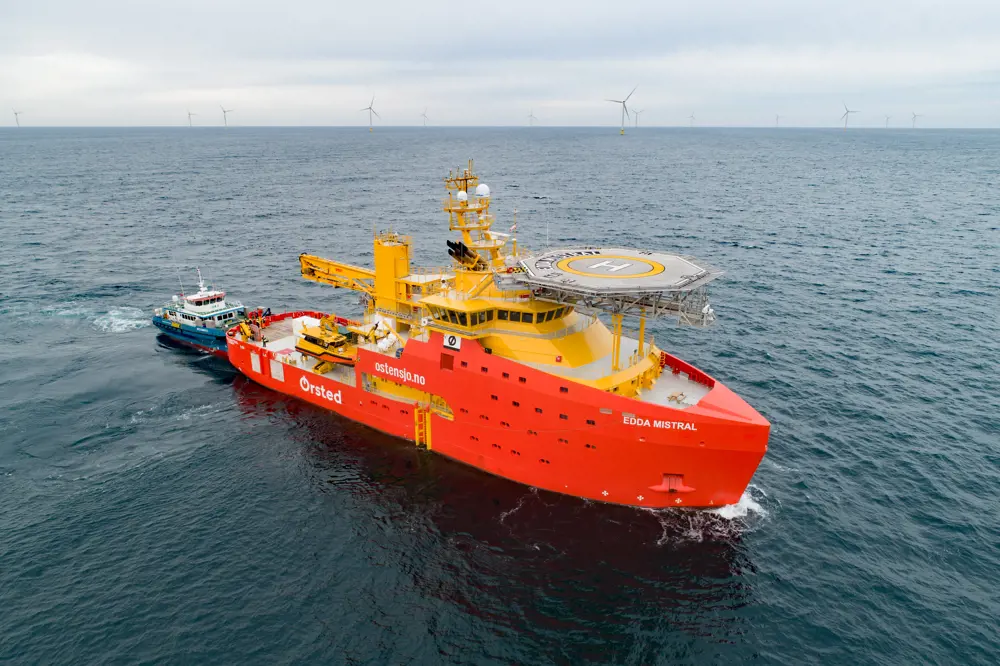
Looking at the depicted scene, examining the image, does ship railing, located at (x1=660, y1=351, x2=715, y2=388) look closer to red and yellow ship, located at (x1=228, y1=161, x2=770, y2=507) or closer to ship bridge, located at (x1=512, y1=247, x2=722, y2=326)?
red and yellow ship, located at (x1=228, y1=161, x2=770, y2=507)

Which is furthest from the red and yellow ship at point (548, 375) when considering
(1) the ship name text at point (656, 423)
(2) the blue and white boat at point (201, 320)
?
(2) the blue and white boat at point (201, 320)

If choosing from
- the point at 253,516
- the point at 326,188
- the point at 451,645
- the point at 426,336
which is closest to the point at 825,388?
the point at 426,336

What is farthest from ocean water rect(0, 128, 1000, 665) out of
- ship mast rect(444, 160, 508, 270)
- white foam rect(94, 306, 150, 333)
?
ship mast rect(444, 160, 508, 270)

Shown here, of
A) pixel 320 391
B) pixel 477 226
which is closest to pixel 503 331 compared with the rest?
pixel 477 226

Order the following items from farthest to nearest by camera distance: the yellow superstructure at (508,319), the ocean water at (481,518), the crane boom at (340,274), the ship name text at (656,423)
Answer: the crane boom at (340,274), the yellow superstructure at (508,319), the ship name text at (656,423), the ocean water at (481,518)

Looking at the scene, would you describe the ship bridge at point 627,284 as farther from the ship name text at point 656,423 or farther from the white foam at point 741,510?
the white foam at point 741,510

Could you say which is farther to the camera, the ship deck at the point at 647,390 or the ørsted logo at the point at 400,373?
the ørsted logo at the point at 400,373

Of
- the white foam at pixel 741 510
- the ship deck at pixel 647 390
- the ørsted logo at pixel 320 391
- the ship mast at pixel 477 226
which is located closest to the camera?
the white foam at pixel 741 510

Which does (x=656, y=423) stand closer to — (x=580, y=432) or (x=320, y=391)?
(x=580, y=432)
